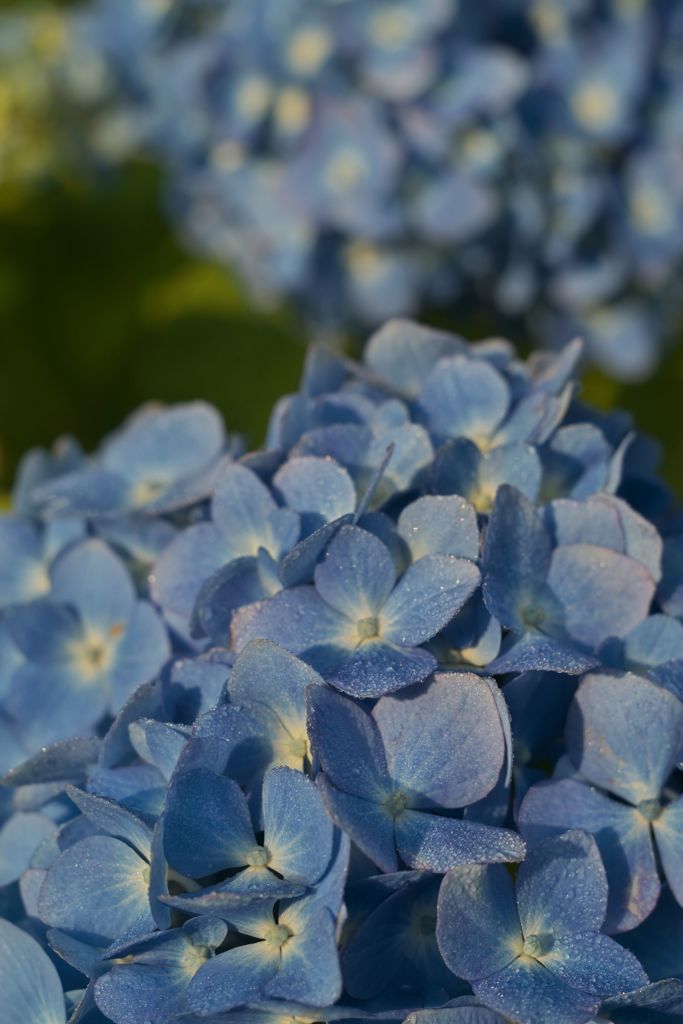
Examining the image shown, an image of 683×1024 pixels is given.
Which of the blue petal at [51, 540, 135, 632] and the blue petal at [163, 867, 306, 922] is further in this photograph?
the blue petal at [51, 540, 135, 632]

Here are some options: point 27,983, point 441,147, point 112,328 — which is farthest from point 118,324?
point 27,983

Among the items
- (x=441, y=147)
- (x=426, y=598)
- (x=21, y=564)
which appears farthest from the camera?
(x=441, y=147)

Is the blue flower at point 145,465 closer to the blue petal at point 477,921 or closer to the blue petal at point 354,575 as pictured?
the blue petal at point 354,575

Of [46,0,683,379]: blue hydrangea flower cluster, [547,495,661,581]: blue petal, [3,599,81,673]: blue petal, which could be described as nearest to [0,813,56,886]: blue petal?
[3,599,81,673]: blue petal

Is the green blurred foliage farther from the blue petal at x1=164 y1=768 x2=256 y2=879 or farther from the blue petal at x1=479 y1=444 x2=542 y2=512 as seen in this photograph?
the blue petal at x1=164 y1=768 x2=256 y2=879

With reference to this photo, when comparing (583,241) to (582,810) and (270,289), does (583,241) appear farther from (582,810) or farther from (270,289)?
(582,810)

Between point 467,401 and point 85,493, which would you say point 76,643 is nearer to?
point 85,493
